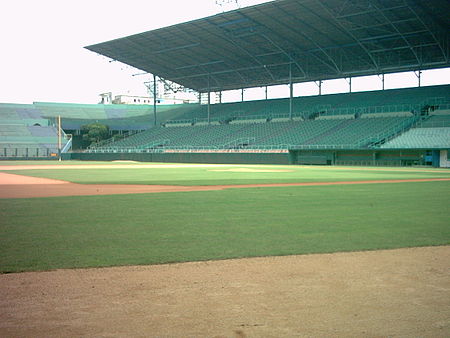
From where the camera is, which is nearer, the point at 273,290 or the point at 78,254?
the point at 273,290

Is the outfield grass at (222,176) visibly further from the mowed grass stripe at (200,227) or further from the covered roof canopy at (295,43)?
the covered roof canopy at (295,43)

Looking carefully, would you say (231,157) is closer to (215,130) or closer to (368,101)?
(215,130)

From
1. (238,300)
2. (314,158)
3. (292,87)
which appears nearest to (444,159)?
(314,158)

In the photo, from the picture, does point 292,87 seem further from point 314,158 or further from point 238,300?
point 238,300

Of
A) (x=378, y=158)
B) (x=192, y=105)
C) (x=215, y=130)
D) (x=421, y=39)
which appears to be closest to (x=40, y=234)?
(x=378, y=158)

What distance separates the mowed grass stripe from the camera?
27.0ft

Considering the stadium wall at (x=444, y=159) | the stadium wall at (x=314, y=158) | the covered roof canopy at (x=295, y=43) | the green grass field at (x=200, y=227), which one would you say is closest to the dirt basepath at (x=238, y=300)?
the green grass field at (x=200, y=227)

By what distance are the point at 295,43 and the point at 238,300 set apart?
57.2 metres

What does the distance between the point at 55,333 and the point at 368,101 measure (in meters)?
64.7

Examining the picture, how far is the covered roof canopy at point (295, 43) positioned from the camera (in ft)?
Result: 160

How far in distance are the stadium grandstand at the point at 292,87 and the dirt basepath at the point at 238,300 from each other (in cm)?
4333

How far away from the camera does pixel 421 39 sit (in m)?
53.8

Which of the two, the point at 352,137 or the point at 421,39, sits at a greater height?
the point at 421,39

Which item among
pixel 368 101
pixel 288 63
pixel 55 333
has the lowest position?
pixel 55 333
